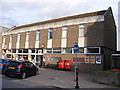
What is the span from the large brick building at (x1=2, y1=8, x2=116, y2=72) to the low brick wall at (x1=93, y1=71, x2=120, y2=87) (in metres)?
5.57

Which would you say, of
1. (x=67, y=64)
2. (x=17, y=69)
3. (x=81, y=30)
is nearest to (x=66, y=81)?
(x=17, y=69)

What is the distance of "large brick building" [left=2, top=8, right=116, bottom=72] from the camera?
1570 cm

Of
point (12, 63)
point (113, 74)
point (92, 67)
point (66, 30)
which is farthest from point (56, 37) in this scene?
point (113, 74)

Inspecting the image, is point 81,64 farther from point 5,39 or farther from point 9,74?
point 5,39

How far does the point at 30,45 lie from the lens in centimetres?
2280

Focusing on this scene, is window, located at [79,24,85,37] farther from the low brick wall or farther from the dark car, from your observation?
the dark car

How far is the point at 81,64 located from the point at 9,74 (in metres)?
8.98

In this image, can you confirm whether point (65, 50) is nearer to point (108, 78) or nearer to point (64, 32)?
point (64, 32)

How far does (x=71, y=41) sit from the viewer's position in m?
17.9

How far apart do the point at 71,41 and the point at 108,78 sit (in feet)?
30.6

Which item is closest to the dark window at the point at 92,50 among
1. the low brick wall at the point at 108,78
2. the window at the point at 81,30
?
the window at the point at 81,30

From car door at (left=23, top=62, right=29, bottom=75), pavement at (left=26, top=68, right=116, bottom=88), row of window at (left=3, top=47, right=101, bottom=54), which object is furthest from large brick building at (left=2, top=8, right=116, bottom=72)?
car door at (left=23, top=62, right=29, bottom=75)

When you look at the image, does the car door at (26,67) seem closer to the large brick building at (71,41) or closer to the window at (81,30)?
the large brick building at (71,41)

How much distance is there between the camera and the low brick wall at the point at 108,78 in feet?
29.1
